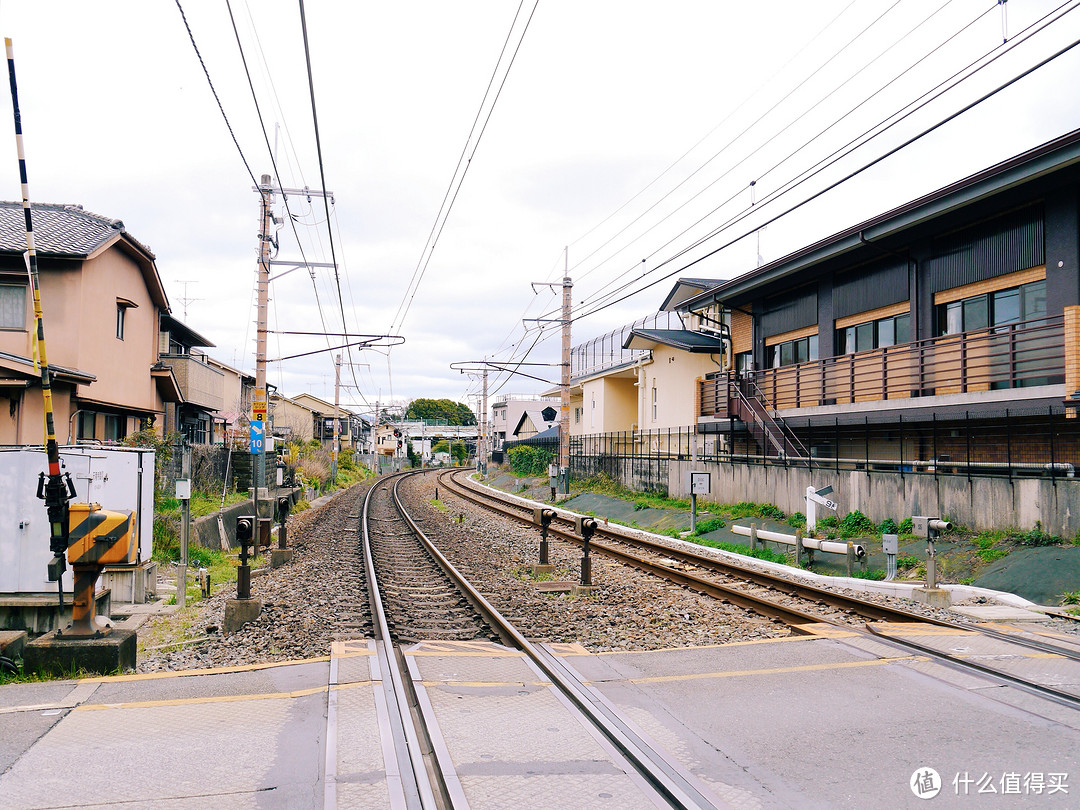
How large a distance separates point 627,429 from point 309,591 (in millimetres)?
29249

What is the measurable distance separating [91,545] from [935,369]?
16.6m

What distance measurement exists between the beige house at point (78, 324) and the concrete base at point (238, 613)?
896 cm

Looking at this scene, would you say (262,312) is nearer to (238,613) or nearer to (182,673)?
(238,613)

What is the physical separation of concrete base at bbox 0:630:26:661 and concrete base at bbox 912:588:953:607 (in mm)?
10609

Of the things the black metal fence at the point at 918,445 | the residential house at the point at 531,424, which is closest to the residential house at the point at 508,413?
the residential house at the point at 531,424

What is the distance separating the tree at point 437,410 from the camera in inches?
6698

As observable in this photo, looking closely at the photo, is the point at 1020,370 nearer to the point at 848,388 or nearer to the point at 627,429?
the point at 848,388

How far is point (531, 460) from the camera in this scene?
4931 cm

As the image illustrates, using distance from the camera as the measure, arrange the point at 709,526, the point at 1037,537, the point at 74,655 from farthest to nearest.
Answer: the point at 709,526, the point at 1037,537, the point at 74,655

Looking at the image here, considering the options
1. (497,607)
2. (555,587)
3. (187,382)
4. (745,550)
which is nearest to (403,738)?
(497,607)

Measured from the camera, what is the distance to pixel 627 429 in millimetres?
39906

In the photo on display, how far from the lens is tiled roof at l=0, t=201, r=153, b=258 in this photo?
1775 centimetres

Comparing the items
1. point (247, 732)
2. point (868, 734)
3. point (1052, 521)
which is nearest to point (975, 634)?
point (868, 734)

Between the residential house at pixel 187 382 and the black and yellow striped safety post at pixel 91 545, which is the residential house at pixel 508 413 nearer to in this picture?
the residential house at pixel 187 382
